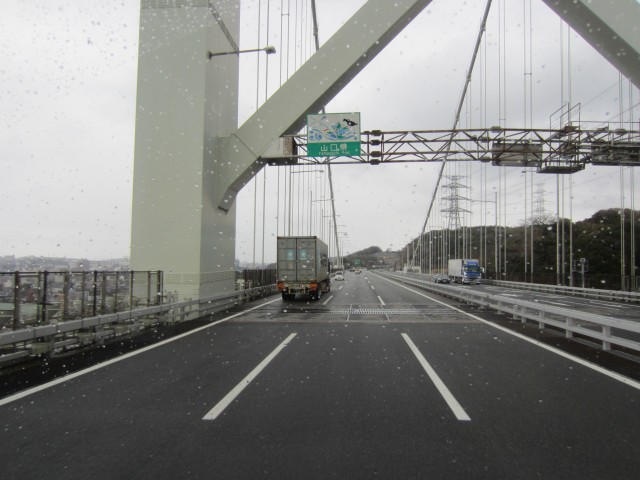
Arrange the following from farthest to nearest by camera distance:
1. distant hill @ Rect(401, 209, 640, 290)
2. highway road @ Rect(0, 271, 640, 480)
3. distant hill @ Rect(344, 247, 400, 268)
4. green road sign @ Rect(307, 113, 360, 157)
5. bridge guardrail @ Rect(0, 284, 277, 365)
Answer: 1. distant hill @ Rect(344, 247, 400, 268)
2. distant hill @ Rect(401, 209, 640, 290)
3. green road sign @ Rect(307, 113, 360, 157)
4. bridge guardrail @ Rect(0, 284, 277, 365)
5. highway road @ Rect(0, 271, 640, 480)

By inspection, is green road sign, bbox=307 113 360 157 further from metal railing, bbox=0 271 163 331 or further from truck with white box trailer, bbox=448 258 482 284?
truck with white box trailer, bbox=448 258 482 284

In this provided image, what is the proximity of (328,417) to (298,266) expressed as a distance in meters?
20.2

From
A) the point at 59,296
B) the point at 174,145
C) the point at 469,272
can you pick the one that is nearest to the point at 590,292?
the point at 469,272

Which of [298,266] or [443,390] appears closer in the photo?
[443,390]

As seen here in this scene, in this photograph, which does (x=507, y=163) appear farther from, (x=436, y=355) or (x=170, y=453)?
(x=170, y=453)

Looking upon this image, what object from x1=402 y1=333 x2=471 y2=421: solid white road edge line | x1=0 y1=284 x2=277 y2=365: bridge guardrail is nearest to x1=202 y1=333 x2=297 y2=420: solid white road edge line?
x1=402 y1=333 x2=471 y2=421: solid white road edge line

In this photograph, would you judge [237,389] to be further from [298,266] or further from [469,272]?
[469,272]

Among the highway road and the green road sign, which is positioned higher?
the green road sign

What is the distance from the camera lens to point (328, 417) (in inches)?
199

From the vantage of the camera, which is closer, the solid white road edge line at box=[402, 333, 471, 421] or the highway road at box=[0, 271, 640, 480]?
the highway road at box=[0, 271, 640, 480]

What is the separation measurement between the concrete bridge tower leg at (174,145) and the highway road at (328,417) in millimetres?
7484

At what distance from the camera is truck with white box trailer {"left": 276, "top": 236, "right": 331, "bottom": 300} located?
968 inches

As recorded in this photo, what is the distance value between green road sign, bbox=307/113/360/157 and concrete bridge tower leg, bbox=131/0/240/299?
493 cm

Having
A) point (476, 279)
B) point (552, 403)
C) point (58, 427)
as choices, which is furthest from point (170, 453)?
point (476, 279)
